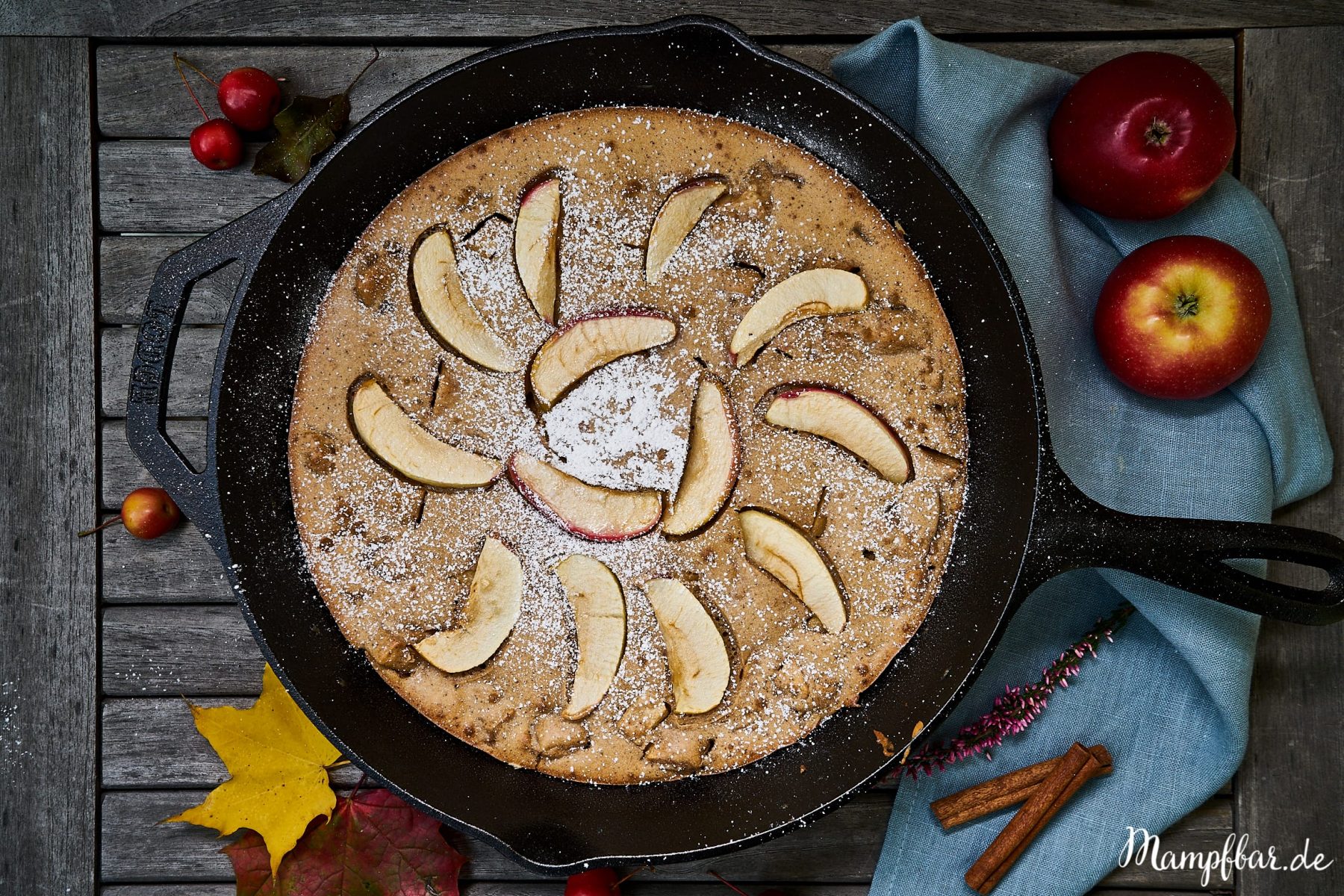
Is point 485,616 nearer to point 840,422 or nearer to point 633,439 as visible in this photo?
point 633,439

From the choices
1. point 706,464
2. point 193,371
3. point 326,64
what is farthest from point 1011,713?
point 326,64

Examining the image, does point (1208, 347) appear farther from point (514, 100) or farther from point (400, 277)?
point (400, 277)

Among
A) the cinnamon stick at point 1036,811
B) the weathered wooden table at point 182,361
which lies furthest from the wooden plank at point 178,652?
the cinnamon stick at point 1036,811

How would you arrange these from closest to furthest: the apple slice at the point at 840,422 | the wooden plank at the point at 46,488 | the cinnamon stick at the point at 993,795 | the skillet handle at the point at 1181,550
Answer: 1. the skillet handle at the point at 1181,550
2. the apple slice at the point at 840,422
3. the cinnamon stick at the point at 993,795
4. the wooden plank at the point at 46,488

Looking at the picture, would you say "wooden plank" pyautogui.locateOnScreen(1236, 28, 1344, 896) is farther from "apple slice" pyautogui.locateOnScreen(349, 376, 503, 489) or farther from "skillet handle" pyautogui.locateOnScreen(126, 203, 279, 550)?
"skillet handle" pyautogui.locateOnScreen(126, 203, 279, 550)

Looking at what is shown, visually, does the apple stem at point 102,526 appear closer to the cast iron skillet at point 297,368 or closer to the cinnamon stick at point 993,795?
the cast iron skillet at point 297,368

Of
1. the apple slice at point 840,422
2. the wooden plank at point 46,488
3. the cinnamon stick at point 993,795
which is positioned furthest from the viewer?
the wooden plank at point 46,488

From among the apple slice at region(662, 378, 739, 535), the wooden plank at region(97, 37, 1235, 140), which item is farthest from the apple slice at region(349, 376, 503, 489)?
the wooden plank at region(97, 37, 1235, 140)
